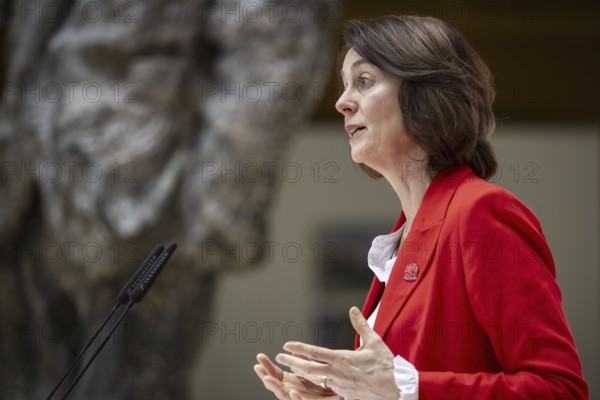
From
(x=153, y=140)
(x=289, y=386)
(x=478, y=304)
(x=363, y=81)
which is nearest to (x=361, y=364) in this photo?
(x=478, y=304)

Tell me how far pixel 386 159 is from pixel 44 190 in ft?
15.1

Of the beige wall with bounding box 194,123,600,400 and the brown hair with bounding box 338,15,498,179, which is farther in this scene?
the beige wall with bounding box 194,123,600,400

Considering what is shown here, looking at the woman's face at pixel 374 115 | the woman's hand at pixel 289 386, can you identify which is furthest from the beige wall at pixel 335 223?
the woman's face at pixel 374 115

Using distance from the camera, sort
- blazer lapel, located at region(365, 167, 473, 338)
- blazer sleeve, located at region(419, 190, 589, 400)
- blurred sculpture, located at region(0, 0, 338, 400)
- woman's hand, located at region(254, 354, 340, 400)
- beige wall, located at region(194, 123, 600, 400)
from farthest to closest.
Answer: beige wall, located at region(194, 123, 600, 400)
blurred sculpture, located at region(0, 0, 338, 400)
woman's hand, located at region(254, 354, 340, 400)
blazer lapel, located at region(365, 167, 473, 338)
blazer sleeve, located at region(419, 190, 589, 400)

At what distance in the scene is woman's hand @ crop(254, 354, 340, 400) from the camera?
5.44ft

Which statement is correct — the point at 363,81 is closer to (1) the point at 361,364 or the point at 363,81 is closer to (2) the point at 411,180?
(2) the point at 411,180

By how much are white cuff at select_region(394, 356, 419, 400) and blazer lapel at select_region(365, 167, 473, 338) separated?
0.16 metres

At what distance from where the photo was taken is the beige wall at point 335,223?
7914 millimetres

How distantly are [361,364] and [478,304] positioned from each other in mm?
215

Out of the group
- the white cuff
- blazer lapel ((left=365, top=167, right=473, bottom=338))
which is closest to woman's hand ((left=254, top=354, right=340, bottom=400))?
blazer lapel ((left=365, top=167, right=473, bottom=338))

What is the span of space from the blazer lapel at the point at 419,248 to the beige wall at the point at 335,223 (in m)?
6.04

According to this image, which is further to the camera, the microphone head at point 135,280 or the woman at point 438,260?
the microphone head at point 135,280

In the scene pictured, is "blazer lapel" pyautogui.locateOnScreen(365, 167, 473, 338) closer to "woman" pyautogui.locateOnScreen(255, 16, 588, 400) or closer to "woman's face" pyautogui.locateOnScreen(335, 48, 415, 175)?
"woman" pyautogui.locateOnScreen(255, 16, 588, 400)

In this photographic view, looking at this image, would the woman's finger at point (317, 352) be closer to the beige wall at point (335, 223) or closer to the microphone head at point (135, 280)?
the microphone head at point (135, 280)
